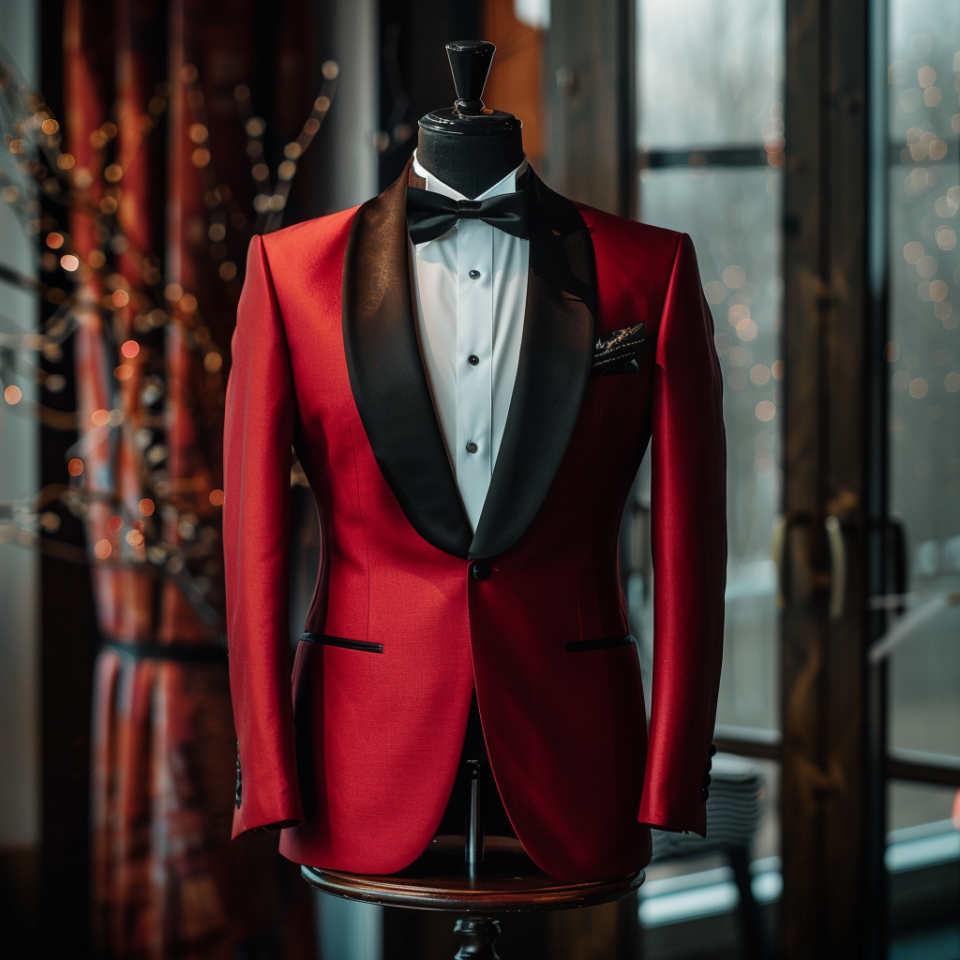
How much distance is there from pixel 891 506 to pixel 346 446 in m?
1.45

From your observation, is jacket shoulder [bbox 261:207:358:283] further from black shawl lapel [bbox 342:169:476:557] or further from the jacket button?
the jacket button

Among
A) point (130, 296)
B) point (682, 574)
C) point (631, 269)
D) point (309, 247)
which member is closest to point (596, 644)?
point (682, 574)

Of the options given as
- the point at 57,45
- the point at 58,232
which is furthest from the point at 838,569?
the point at 57,45

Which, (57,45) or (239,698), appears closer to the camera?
(239,698)

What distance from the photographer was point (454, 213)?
1109 millimetres

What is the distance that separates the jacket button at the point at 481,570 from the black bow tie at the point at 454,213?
1.07 feet

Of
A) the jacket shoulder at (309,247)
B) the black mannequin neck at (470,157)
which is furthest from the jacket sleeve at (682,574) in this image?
the jacket shoulder at (309,247)

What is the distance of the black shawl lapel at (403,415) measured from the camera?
1061mm

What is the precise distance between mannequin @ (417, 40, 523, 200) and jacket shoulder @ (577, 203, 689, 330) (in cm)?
11

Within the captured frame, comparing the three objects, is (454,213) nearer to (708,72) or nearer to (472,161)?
(472,161)

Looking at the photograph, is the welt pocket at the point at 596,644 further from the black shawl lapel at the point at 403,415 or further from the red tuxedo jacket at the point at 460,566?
the black shawl lapel at the point at 403,415

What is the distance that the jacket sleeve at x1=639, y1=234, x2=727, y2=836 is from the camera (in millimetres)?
1089

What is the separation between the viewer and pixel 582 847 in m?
1.08

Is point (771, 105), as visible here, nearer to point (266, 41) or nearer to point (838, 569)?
point (838, 569)
